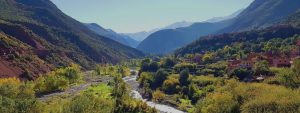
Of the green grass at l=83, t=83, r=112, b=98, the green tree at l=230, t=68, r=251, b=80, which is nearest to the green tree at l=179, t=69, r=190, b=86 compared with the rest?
the green tree at l=230, t=68, r=251, b=80

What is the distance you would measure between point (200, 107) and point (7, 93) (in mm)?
51134

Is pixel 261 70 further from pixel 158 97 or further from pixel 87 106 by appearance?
pixel 87 106

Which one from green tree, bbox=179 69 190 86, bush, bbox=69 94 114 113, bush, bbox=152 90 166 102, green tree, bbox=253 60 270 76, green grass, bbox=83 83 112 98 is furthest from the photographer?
green tree, bbox=179 69 190 86

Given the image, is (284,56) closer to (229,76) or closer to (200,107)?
(229,76)

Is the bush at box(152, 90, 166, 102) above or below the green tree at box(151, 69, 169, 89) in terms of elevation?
below

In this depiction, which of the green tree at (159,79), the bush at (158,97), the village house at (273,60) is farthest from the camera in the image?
the green tree at (159,79)

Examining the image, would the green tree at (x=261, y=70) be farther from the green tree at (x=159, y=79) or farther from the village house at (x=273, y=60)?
the green tree at (x=159, y=79)

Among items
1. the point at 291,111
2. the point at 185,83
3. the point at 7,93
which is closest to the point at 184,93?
the point at 185,83

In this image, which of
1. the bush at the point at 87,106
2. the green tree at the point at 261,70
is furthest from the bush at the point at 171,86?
the bush at the point at 87,106

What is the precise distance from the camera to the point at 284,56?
7466 inches

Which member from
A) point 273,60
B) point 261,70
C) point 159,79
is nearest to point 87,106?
point 261,70

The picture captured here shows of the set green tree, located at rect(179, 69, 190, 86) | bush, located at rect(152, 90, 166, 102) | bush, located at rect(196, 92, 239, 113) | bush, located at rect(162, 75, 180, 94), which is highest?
bush, located at rect(196, 92, 239, 113)

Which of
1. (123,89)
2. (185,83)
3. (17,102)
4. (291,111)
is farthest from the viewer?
(185,83)

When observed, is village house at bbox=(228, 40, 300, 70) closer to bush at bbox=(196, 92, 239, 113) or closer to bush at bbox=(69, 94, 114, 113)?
bush at bbox=(196, 92, 239, 113)
